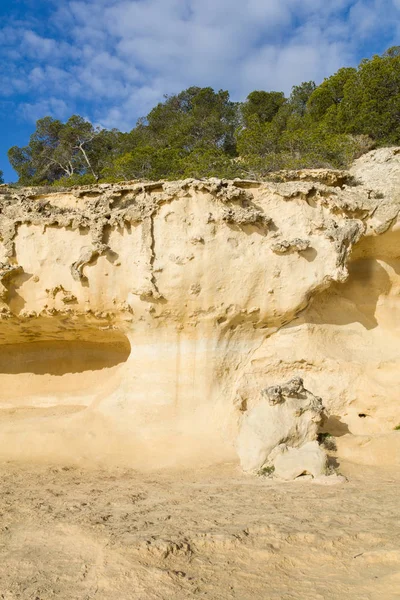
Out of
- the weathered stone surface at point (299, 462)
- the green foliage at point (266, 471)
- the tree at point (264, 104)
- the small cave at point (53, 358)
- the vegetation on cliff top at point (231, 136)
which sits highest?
the tree at point (264, 104)

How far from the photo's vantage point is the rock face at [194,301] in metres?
7.41

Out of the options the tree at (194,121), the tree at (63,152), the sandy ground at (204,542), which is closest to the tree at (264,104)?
the tree at (194,121)

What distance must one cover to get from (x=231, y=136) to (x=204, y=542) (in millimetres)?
27312

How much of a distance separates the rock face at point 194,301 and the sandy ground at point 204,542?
189 centimetres

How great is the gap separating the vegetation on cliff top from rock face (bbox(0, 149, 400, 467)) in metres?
4.94

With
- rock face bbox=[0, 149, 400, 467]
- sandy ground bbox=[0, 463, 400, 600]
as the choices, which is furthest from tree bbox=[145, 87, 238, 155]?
sandy ground bbox=[0, 463, 400, 600]

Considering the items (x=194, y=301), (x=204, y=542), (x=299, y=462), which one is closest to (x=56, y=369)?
(x=194, y=301)

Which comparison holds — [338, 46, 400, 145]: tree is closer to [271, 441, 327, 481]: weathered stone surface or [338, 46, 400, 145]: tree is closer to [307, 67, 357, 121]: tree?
[307, 67, 357, 121]: tree

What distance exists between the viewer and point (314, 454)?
598cm

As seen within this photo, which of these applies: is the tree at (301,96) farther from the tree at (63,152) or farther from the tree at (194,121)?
the tree at (63,152)

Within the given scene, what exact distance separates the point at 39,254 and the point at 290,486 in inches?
221

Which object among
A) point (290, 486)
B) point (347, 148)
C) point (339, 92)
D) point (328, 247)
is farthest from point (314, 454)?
point (339, 92)

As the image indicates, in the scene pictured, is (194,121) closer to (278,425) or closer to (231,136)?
(231,136)

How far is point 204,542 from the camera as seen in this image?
354 cm
